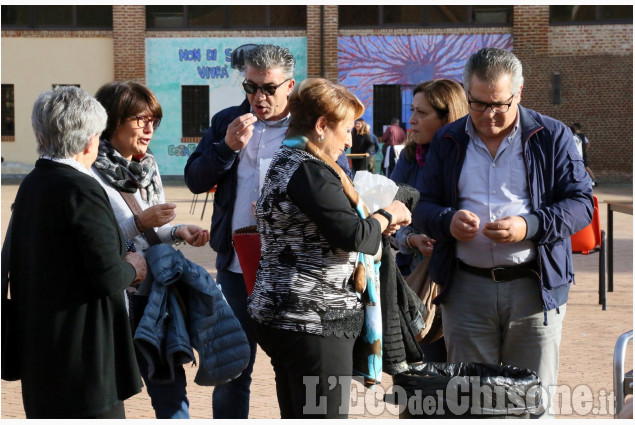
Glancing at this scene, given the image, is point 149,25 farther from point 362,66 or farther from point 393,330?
point 393,330

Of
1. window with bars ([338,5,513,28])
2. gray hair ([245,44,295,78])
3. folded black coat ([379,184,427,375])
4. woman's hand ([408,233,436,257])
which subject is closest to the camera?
folded black coat ([379,184,427,375])

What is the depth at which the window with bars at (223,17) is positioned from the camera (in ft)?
101

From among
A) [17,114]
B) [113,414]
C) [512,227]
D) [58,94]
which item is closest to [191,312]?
[113,414]

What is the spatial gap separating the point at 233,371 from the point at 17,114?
29.5 m

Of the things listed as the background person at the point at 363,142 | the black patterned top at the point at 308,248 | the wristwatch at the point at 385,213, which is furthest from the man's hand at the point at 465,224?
the background person at the point at 363,142

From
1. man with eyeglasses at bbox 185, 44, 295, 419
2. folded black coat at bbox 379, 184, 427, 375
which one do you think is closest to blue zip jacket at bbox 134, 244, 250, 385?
man with eyeglasses at bbox 185, 44, 295, 419

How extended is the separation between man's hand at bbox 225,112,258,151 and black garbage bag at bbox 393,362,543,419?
1317 millimetres

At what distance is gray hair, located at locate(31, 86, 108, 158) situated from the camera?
10.9 feet

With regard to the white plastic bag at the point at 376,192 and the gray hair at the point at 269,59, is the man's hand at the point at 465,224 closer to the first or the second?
the white plastic bag at the point at 376,192

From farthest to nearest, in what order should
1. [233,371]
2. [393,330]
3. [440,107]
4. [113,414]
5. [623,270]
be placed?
[623,270] → [440,107] → [233,371] → [393,330] → [113,414]

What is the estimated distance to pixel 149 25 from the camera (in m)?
31.0

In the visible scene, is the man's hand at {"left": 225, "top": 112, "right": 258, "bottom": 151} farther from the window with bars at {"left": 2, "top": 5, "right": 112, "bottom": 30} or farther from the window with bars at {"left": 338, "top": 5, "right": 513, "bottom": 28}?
the window with bars at {"left": 2, "top": 5, "right": 112, "bottom": 30}

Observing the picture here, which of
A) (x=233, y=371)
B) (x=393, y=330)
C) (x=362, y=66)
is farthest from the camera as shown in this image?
(x=362, y=66)

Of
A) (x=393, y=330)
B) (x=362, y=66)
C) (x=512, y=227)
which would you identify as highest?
(x=362, y=66)
